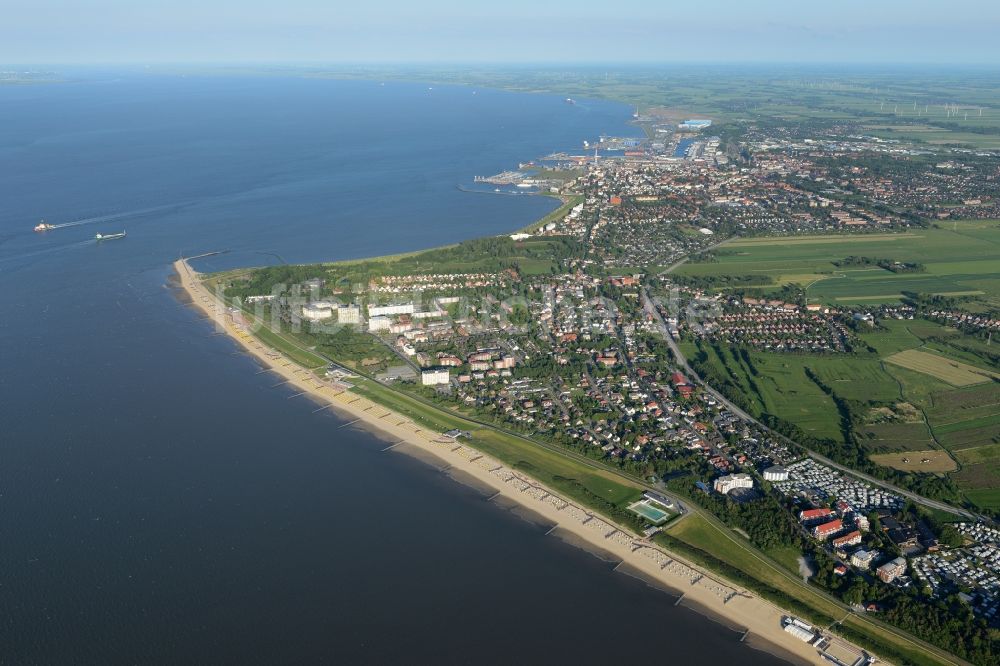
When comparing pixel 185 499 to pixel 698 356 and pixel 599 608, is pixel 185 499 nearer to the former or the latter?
pixel 599 608

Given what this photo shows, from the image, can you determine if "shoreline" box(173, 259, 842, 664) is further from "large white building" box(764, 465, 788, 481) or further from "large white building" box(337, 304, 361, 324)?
"large white building" box(764, 465, 788, 481)

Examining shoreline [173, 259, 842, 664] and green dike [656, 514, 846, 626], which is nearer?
shoreline [173, 259, 842, 664]

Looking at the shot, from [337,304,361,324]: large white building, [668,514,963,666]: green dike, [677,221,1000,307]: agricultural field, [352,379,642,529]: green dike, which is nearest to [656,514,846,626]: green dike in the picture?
[668,514,963,666]: green dike

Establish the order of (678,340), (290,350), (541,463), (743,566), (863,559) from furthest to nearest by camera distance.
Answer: (678,340)
(290,350)
(541,463)
(743,566)
(863,559)

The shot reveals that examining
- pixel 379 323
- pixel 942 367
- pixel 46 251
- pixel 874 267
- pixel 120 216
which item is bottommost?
pixel 379 323

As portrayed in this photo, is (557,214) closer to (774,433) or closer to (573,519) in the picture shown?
(774,433)

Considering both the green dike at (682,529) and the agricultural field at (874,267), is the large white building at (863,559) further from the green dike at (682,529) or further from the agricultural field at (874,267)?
the agricultural field at (874,267)

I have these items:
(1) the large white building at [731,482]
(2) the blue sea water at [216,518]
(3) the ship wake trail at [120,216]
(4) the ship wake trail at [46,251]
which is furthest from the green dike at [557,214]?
(1) the large white building at [731,482]

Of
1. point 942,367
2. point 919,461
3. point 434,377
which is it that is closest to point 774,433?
point 919,461
